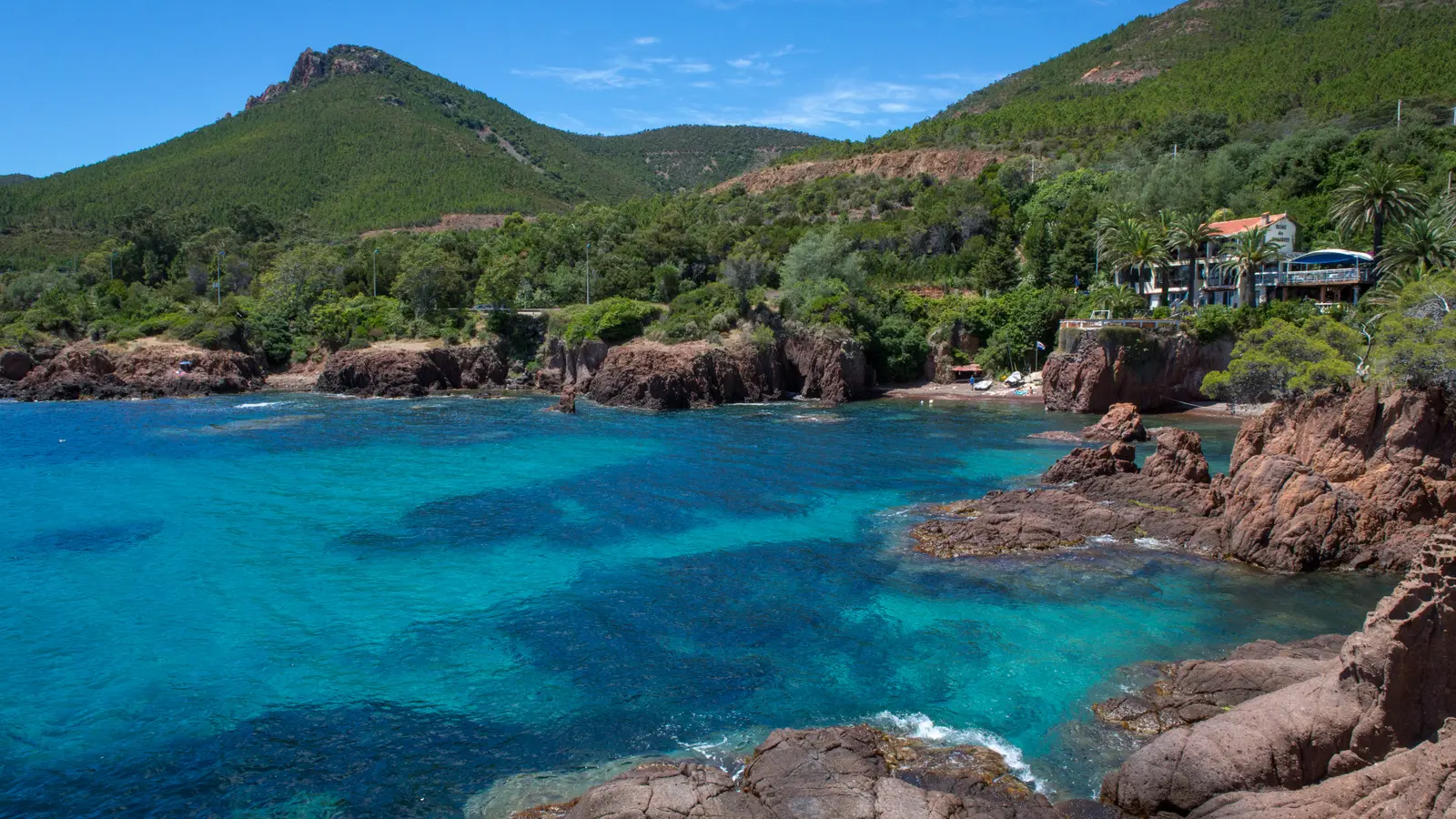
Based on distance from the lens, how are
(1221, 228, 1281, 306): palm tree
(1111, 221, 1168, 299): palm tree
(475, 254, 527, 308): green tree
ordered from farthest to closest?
1. (475, 254, 527, 308): green tree
2. (1111, 221, 1168, 299): palm tree
3. (1221, 228, 1281, 306): palm tree

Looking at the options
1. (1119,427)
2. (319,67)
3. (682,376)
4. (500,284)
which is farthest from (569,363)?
(319,67)

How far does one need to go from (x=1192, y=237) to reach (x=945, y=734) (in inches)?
2045

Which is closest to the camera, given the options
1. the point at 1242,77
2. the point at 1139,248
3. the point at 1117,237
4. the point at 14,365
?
the point at 1139,248

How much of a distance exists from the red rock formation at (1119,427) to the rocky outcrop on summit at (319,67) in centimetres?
15678

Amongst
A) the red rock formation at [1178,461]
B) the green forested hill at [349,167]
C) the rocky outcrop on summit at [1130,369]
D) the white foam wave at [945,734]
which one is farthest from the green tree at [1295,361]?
the green forested hill at [349,167]

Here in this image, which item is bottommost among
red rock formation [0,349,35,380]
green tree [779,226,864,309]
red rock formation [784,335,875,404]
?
red rock formation [784,335,875,404]

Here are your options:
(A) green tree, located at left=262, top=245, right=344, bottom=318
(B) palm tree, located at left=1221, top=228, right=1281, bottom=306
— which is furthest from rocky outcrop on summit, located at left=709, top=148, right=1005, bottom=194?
(A) green tree, located at left=262, top=245, right=344, bottom=318

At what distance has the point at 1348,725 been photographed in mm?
13062

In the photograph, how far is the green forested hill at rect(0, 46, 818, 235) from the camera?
381 ft

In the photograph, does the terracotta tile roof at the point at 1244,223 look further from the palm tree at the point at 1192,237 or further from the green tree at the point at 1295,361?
the green tree at the point at 1295,361

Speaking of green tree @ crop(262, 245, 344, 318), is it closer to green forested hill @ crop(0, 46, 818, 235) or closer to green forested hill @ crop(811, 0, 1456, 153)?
green forested hill @ crop(0, 46, 818, 235)

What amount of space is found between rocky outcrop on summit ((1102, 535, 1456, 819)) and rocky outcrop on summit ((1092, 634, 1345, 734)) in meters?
2.27

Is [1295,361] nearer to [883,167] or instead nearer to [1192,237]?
[1192,237]

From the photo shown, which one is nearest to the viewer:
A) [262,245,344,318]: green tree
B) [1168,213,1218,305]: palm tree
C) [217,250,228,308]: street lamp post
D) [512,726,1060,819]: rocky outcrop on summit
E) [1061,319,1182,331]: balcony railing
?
[512,726,1060,819]: rocky outcrop on summit
